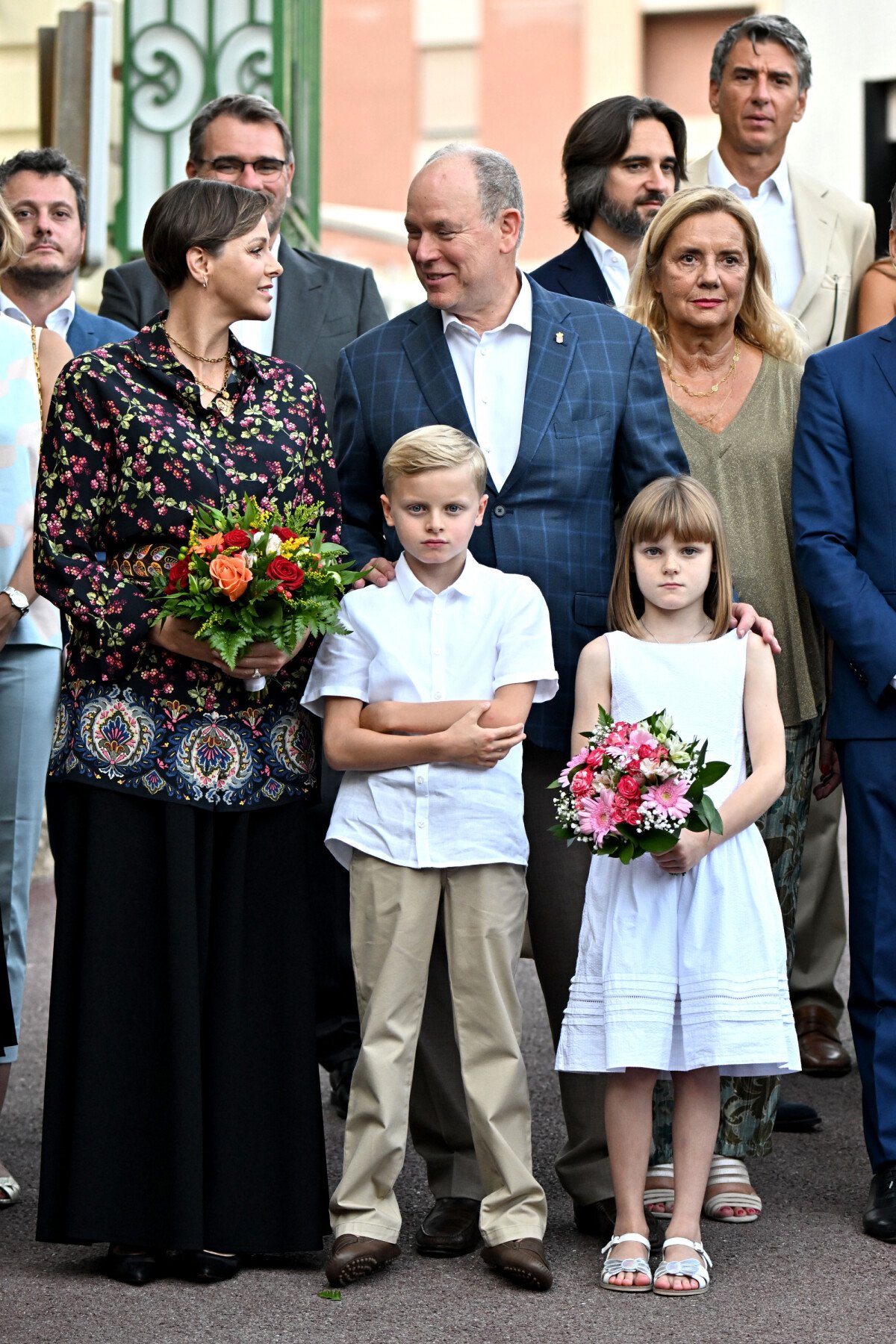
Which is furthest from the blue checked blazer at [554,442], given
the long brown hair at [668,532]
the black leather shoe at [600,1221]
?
the black leather shoe at [600,1221]

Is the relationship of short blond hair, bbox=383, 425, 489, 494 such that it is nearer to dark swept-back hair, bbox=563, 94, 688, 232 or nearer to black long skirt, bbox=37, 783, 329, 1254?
black long skirt, bbox=37, 783, 329, 1254

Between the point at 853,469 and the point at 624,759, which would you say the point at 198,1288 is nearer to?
the point at 624,759

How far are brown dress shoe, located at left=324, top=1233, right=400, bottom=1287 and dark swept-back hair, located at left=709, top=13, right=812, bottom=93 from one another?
425cm

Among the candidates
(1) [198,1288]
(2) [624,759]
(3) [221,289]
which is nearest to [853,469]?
(2) [624,759]

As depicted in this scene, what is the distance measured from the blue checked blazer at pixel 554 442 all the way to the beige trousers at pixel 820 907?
6.51ft

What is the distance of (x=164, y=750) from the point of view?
4812mm

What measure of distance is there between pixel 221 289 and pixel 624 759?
146 cm

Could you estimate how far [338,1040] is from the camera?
6508mm

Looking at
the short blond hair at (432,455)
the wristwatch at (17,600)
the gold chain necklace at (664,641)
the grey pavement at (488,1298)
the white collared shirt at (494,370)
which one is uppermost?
the white collared shirt at (494,370)

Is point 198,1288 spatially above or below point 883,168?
below

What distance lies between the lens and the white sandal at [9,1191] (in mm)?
5492

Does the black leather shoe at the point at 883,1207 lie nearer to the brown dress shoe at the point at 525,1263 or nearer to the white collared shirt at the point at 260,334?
the brown dress shoe at the point at 525,1263

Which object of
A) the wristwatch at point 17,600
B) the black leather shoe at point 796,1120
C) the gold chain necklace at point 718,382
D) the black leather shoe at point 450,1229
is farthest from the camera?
the black leather shoe at point 796,1120

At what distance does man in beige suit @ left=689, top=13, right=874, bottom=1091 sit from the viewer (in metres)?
6.90
